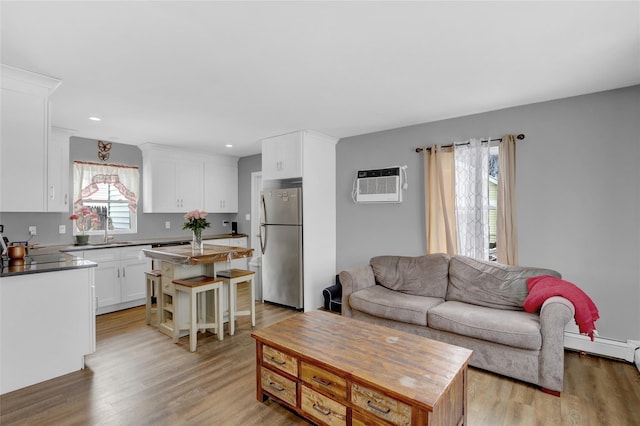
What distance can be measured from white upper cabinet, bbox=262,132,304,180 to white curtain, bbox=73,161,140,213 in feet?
7.19

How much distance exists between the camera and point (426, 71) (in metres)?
2.43

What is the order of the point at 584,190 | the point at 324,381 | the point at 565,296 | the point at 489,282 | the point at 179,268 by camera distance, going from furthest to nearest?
1. the point at 179,268
2. the point at 489,282
3. the point at 584,190
4. the point at 565,296
5. the point at 324,381

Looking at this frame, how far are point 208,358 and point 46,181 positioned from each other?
2.11 m

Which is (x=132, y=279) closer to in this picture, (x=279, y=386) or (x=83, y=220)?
(x=83, y=220)

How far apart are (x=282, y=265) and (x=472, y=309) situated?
8.33 ft

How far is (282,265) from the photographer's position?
4.41 metres

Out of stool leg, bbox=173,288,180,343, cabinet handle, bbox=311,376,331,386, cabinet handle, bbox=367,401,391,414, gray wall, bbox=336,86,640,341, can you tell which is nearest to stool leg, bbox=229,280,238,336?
stool leg, bbox=173,288,180,343

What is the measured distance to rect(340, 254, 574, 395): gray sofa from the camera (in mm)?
2299

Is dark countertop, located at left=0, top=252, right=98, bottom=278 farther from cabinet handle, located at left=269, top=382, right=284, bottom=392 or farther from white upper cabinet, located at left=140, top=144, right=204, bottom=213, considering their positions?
white upper cabinet, located at left=140, top=144, right=204, bottom=213

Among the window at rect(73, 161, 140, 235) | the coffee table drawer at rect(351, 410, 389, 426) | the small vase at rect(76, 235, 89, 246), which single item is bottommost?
the coffee table drawer at rect(351, 410, 389, 426)

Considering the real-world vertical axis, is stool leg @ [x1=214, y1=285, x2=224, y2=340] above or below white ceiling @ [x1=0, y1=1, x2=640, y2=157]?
below

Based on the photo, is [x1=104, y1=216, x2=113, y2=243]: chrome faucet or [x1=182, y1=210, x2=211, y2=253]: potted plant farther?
[x1=104, y1=216, x2=113, y2=243]: chrome faucet

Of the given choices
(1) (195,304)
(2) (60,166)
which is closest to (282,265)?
(1) (195,304)

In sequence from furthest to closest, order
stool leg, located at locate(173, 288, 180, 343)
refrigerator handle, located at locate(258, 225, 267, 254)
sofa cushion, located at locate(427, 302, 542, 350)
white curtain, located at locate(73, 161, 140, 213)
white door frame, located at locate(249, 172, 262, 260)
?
white door frame, located at locate(249, 172, 262, 260)
refrigerator handle, located at locate(258, 225, 267, 254)
white curtain, located at locate(73, 161, 140, 213)
stool leg, located at locate(173, 288, 180, 343)
sofa cushion, located at locate(427, 302, 542, 350)
